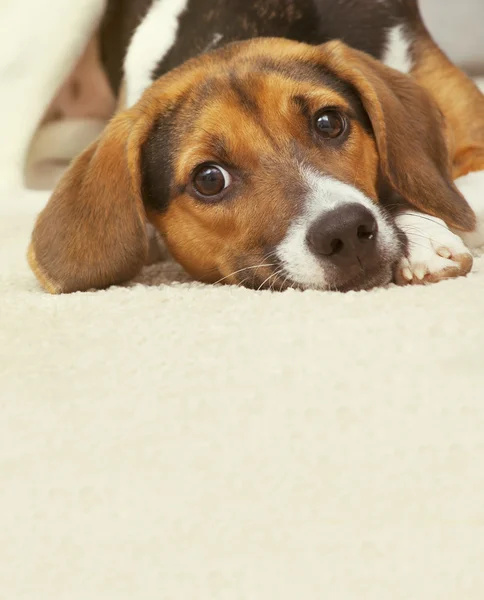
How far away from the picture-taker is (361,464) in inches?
49.6

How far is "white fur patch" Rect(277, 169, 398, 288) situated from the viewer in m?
2.12

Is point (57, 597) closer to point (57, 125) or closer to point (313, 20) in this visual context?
point (313, 20)

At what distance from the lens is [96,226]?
99.4 inches

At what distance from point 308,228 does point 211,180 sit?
1.47 ft

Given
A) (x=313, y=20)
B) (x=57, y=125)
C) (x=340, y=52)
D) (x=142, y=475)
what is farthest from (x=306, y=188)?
(x=57, y=125)

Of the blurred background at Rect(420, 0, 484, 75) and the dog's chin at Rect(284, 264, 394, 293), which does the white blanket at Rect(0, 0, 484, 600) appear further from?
the blurred background at Rect(420, 0, 484, 75)

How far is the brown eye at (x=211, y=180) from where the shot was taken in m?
2.43

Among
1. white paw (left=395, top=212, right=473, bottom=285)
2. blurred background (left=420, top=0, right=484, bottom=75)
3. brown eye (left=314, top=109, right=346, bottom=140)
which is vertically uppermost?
brown eye (left=314, top=109, right=346, bottom=140)

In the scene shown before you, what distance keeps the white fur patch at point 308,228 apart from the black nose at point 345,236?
0.03m

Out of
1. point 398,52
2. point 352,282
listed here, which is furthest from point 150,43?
point 352,282

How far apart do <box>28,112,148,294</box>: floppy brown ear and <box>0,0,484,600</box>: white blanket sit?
2.11 feet

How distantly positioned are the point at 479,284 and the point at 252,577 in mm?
1043

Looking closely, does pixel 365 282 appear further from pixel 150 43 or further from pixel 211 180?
pixel 150 43

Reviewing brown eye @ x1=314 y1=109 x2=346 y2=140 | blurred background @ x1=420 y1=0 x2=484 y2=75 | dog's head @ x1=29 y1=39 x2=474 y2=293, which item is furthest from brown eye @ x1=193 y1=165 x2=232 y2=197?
blurred background @ x1=420 y1=0 x2=484 y2=75
